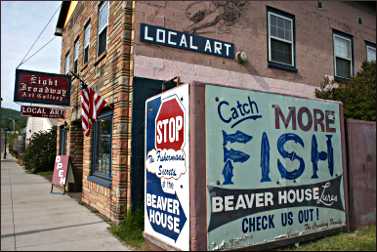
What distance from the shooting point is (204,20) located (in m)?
7.98

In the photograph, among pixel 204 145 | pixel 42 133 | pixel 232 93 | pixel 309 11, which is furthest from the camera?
pixel 42 133

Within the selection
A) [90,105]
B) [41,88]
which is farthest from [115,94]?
[41,88]

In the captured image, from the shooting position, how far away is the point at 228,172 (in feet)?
16.9

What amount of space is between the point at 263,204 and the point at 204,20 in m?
4.61

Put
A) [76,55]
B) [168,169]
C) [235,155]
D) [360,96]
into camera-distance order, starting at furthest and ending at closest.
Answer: [76,55]
[360,96]
[168,169]
[235,155]

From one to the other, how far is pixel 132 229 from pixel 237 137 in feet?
8.88

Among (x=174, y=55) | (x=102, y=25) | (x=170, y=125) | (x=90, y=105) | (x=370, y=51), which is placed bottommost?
(x=170, y=125)

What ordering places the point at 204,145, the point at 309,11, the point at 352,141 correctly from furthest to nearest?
the point at 309,11 → the point at 352,141 → the point at 204,145

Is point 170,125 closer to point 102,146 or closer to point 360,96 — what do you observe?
point 102,146

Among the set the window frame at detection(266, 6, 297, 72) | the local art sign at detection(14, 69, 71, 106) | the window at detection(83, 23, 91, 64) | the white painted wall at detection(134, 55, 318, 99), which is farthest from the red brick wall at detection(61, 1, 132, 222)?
the window frame at detection(266, 6, 297, 72)

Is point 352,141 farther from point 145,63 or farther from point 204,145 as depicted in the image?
point 145,63

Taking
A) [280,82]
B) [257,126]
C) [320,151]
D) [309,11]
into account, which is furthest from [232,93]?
[309,11]

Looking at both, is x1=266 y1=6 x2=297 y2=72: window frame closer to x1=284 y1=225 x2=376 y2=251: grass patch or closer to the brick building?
the brick building

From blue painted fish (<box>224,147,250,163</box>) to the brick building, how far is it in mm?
2240
